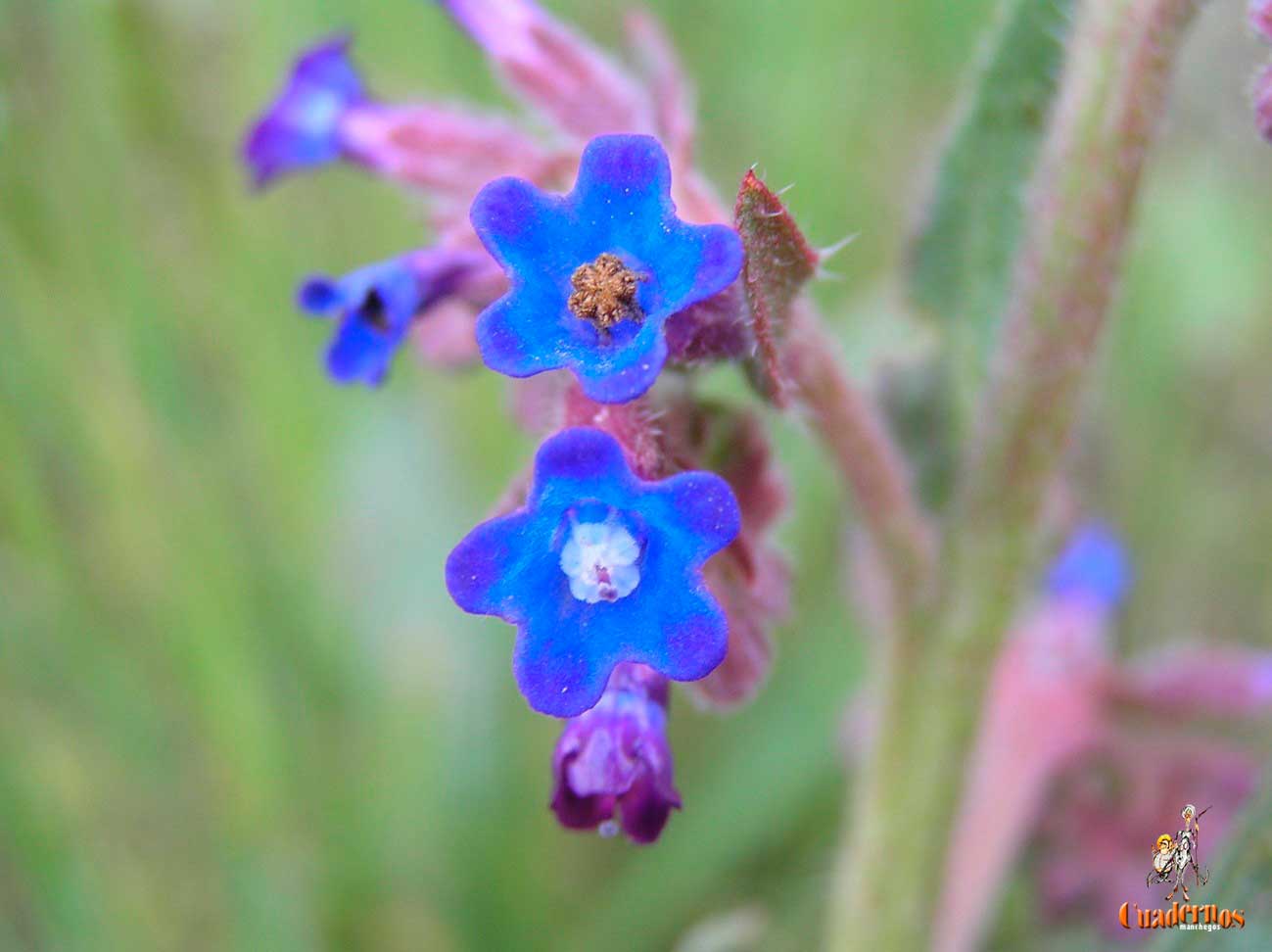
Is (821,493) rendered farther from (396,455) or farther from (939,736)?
(939,736)

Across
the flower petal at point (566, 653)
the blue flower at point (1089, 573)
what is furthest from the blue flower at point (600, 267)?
the blue flower at point (1089, 573)

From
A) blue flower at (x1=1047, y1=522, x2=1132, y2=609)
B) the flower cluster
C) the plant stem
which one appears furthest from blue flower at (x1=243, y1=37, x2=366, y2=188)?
blue flower at (x1=1047, y1=522, x2=1132, y2=609)

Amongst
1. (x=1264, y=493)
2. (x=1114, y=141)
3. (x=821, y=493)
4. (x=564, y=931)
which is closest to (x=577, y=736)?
(x=1114, y=141)

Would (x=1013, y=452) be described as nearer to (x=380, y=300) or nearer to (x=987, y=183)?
(x=987, y=183)

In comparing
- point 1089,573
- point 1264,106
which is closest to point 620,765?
point 1264,106

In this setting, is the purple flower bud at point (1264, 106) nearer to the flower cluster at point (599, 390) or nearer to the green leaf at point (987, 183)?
the green leaf at point (987, 183)

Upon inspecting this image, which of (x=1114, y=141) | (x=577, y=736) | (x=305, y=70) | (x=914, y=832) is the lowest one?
(x=577, y=736)
